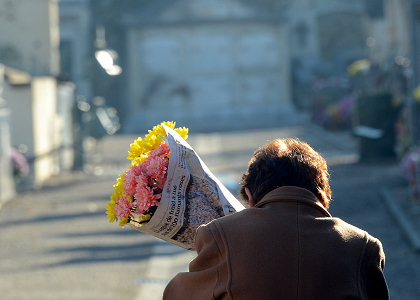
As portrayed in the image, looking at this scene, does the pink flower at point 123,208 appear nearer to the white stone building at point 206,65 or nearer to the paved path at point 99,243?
the paved path at point 99,243

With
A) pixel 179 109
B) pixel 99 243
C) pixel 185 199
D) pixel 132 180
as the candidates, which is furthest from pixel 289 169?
pixel 179 109

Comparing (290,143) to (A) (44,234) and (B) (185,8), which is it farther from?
(B) (185,8)

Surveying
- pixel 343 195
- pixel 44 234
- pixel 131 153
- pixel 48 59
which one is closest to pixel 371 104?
pixel 343 195

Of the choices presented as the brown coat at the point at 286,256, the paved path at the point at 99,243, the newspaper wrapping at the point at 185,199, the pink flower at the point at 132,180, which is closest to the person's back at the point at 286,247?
the brown coat at the point at 286,256

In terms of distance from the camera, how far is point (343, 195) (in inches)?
524

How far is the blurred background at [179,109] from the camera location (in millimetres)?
9727

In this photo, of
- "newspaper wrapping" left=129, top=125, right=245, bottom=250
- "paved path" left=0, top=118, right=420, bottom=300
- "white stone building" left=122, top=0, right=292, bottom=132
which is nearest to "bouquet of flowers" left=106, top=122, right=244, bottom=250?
"newspaper wrapping" left=129, top=125, right=245, bottom=250

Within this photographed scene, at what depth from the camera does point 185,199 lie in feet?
10.6

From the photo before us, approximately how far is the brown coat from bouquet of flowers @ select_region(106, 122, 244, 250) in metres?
0.30

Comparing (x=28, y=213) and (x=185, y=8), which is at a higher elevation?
(x=185, y=8)

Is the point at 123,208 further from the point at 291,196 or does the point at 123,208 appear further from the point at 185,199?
the point at 291,196

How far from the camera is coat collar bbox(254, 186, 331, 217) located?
114 inches

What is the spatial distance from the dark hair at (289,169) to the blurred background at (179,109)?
468 centimetres

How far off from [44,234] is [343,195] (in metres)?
4.46
